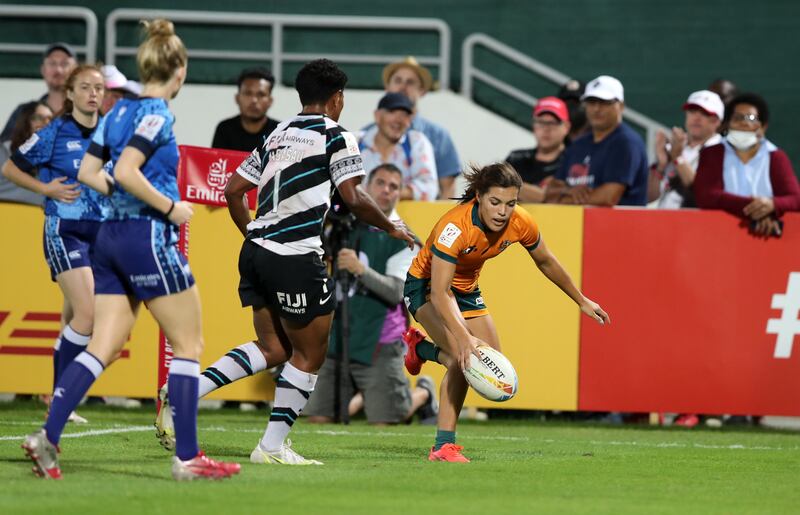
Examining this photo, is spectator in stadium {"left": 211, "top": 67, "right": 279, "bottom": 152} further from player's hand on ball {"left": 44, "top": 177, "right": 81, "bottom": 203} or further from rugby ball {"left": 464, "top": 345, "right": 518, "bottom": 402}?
rugby ball {"left": 464, "top": 345, "right": 518, "bottom": 402}

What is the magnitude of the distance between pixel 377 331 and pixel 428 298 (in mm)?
2866

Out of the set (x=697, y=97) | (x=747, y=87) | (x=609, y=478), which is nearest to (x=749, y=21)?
(x=747, y=87)

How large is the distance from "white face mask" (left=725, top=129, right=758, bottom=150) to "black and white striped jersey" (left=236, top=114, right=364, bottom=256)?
517 centimetres

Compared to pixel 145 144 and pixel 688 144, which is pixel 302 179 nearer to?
pixel 145 144

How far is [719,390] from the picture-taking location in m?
11.7

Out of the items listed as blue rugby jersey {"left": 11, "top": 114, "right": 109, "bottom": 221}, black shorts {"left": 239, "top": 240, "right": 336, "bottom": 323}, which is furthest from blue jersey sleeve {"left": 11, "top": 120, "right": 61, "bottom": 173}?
black shorts {"left": 239, "top": 240, "right": 336, "bottom": 323}

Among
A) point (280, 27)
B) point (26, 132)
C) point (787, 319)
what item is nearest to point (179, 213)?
point (26, 132)

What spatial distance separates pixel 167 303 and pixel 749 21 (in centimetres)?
1117

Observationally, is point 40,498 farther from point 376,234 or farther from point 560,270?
point 376,234

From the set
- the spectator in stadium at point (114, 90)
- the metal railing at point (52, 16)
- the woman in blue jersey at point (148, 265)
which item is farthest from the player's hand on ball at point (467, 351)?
the metal railing at point (52, 16)

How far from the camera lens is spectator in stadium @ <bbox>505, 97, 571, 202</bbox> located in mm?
13008

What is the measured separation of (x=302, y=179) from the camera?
7.80 meters

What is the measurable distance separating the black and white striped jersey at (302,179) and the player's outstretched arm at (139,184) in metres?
1.03

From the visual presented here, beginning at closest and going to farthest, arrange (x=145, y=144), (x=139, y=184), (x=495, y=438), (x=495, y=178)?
(x=139, y=184) → (x=145, y=144) → (x=495, y=178) → (x=495, y=438)
